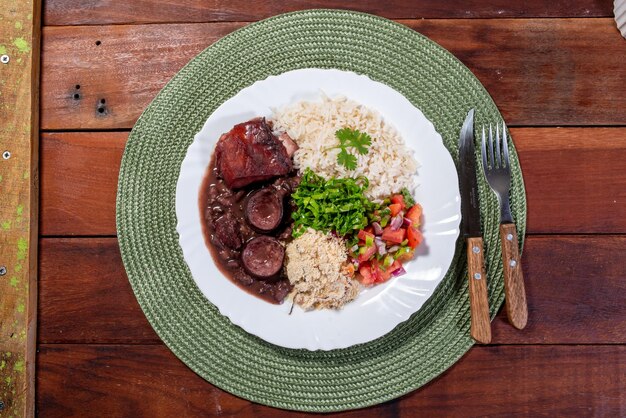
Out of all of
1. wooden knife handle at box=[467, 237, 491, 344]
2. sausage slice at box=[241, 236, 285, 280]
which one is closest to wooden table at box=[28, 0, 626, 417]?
wooden knife handle at box=[467, 237, 491, 344]

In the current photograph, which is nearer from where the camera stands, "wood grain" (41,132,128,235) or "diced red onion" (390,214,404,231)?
"diced red onion" (390,214,404,231)

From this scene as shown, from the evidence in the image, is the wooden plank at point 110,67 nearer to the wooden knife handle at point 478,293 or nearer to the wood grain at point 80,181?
the wood grain at point 80,181

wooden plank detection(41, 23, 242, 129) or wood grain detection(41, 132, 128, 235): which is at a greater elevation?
wooden plank detection(41, 23, 242, 129)

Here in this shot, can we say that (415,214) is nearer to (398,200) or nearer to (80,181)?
(398,200)

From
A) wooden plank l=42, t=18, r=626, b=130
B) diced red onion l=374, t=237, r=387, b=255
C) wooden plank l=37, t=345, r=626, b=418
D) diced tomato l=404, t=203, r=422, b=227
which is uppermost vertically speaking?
wooden plank l=42, t=18, r=626, b=130

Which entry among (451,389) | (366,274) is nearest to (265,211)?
(366,274)

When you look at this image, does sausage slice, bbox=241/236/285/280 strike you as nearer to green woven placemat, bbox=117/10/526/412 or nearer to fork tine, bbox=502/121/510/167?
green woven placemat, bbox=117/10/526/412

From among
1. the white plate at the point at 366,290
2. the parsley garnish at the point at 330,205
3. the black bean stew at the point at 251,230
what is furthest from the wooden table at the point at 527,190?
the parsley garnish at the point at 330,205

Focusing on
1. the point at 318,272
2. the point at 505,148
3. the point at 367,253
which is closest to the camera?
the point at 318,272
